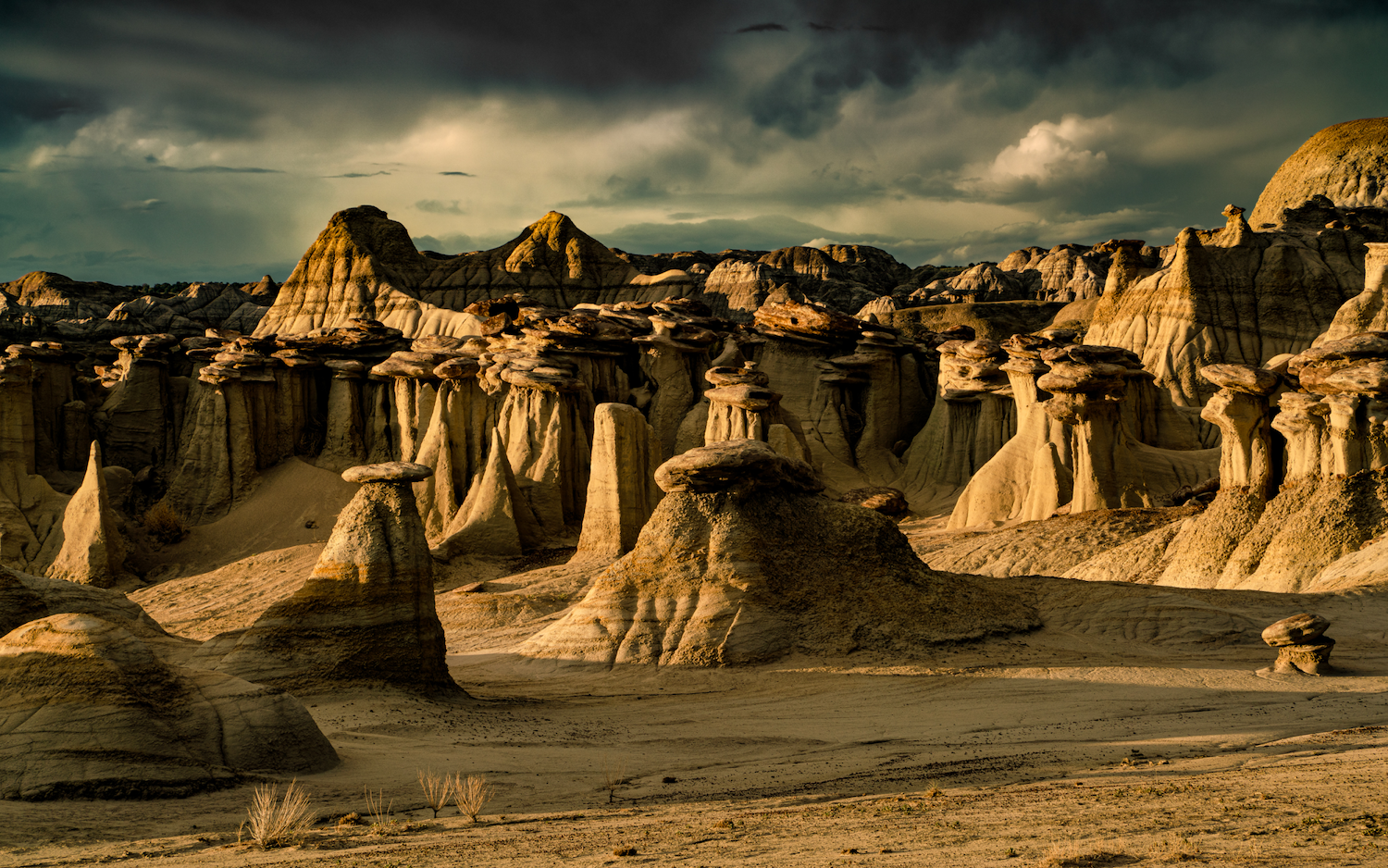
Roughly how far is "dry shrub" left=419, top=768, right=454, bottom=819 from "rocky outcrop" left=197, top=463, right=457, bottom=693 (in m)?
3.95

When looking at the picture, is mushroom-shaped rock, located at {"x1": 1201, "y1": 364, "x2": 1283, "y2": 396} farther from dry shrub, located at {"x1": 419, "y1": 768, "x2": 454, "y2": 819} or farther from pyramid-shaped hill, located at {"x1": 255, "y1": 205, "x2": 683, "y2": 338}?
pyramid-shaped hill, located at {"x1": 255, "y1": 205, "x2": 683, "y2": 338}

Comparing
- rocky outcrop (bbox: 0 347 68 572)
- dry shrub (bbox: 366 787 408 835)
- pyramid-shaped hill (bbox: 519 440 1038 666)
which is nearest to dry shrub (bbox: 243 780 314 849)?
dry shrub (bbox: 366 787 408 835)

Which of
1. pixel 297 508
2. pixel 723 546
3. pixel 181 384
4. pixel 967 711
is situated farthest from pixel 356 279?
pixel 967 711

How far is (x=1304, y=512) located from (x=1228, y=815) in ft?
40.2

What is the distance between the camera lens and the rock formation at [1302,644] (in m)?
11.6

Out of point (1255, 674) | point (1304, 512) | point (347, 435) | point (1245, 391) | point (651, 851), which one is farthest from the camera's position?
point (347, 435)

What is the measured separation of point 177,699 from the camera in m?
8.33

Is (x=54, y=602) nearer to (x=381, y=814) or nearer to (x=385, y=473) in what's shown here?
(x=385, y=473)

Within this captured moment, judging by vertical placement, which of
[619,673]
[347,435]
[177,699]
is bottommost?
[619,673]

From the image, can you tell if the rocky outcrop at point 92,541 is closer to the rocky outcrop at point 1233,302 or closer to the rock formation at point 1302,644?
the rock formation at point 1302,644

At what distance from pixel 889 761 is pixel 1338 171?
2571 inches

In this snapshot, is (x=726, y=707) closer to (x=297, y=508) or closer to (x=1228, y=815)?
(x=1228, y=815)

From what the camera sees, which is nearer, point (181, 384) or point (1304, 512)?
point (1304, 512)

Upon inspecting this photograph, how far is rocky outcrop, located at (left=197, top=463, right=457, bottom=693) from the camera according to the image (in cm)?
1191
